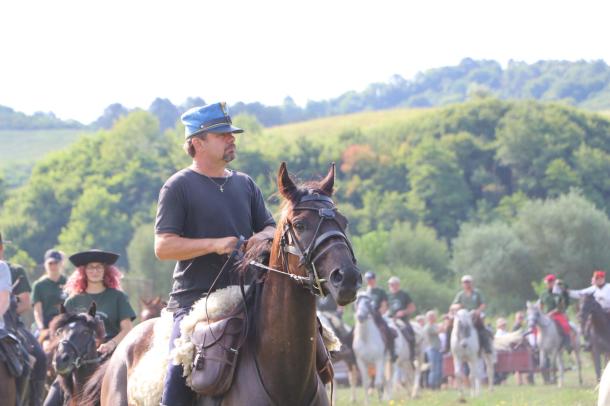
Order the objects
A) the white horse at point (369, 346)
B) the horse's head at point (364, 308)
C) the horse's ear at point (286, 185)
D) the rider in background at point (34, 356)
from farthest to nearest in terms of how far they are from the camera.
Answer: the white horse at point (369, 346), the horse's head at point (364, 308), the rider in background at point (34, 356), the horse's ear at point (286, 185)

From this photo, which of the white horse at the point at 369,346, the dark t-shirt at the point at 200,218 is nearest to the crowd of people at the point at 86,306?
the dark t-shirt at the point at 200,218

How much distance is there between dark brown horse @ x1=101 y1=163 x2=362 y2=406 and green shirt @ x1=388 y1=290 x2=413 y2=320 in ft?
72.0

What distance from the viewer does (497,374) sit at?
121ft

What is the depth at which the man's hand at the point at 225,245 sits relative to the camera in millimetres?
7449

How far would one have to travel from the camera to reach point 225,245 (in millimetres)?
7453

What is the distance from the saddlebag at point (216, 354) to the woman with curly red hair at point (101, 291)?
4877 millimetres

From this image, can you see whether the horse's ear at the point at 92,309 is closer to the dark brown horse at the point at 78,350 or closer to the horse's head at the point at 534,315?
the dark brown horse at the point at 78,350

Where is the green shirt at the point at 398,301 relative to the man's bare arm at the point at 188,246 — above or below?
below

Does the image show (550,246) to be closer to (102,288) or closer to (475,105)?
(475,105)

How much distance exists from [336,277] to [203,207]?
1583 millimetres

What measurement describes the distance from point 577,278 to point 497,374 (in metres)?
41.4

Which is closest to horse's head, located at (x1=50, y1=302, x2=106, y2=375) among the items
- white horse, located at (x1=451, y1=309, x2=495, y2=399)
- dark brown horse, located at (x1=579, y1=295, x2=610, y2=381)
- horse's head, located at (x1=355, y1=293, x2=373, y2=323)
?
horse's head, located at (x1=355, y1=293, x2=373, y2=323)

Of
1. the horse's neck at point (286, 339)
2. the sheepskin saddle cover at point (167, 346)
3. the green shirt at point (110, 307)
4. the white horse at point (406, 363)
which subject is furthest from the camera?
the white horse at point (406, 363)

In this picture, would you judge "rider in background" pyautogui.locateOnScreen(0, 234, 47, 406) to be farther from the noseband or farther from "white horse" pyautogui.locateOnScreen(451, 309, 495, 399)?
"white horse" pyautogui.locateOnScreen(451, 309, 495, 399)
